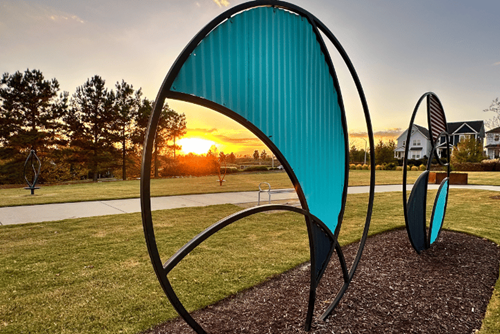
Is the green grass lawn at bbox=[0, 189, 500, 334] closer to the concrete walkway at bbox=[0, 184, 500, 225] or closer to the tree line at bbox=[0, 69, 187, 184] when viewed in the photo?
the concrete walkway at bbox=[0, 184, 500, 225]

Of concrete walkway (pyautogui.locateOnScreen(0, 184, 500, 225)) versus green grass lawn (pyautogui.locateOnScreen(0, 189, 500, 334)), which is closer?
green grass lawn (pyautogui.locateOnScreen(0, 189, 500, 334))

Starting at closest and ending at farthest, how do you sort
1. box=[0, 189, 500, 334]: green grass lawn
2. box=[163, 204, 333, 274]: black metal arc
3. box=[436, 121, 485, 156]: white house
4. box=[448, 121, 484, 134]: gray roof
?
box=[163, 204, 333, 274]: black metal arc
box=[0, 189, 500, 334]: green grass lawn
box=[436, 121, 485, 156]: white house
box=[448, 121, 484, 134]: gray roof

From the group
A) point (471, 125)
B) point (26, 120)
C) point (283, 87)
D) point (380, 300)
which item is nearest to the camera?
point (283, 87)

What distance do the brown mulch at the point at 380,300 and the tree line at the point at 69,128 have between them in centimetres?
2507

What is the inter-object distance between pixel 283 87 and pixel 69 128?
28070 millimetres

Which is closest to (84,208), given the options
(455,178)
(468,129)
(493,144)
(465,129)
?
(455,178)

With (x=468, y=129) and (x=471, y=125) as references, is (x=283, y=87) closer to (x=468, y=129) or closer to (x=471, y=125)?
(x=468, y=129)

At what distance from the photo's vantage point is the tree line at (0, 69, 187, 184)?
2397 cm

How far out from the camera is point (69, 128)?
25.6m

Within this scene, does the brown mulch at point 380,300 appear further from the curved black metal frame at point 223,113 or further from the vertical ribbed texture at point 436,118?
the vertical ribbed texture at point 436,118

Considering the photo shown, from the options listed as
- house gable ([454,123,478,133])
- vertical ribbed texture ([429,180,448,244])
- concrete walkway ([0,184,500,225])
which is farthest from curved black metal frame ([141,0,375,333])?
house gable ([454,123,478,133])

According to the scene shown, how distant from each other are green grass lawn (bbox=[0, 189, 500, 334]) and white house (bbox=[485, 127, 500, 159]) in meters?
52.8

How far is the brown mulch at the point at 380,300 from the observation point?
2764mm

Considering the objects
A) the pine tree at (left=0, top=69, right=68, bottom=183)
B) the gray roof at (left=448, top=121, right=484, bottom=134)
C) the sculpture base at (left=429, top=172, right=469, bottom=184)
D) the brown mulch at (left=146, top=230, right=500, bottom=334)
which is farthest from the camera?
the gray roof at (left=448, top=121, right=484, bottom=134)
